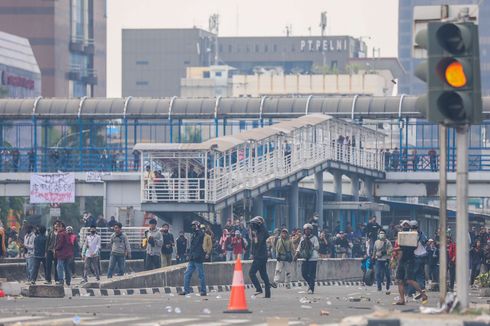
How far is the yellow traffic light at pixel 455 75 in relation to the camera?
17109 millimetres

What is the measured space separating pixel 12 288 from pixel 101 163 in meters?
37.1

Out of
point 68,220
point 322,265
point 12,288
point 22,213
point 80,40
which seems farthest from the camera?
point 80,40

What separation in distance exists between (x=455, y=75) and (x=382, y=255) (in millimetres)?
18836

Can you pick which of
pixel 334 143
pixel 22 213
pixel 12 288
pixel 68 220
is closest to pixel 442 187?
pixel 12 288

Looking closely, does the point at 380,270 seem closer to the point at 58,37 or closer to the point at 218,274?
the point at 218,274

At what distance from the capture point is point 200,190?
5338cm

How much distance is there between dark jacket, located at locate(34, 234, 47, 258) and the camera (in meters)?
35.4

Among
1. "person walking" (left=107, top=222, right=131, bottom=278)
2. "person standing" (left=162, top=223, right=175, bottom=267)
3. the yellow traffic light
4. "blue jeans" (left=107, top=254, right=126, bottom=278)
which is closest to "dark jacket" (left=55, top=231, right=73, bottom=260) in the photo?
"blue jeans" (left=107, top=254, right=126, bottom=278)

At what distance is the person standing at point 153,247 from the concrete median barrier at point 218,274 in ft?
8.48

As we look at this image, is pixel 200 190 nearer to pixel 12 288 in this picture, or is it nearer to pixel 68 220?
pixel 12 288

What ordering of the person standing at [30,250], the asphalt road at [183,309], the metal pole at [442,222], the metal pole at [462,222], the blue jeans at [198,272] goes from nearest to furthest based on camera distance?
the metal pole at [462,222] < the metal pole at [442,222] < the asphalt road at [183,309] < the blue jeans at [198,272] < the person standing at [30,250]

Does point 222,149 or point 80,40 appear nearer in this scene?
point 222,149

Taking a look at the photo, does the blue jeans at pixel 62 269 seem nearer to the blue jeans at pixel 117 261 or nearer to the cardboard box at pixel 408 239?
the blue jeans at pixel 117 261

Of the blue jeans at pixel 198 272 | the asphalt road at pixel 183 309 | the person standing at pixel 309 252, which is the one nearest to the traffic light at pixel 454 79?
the asphalt road at pixel 183 309
